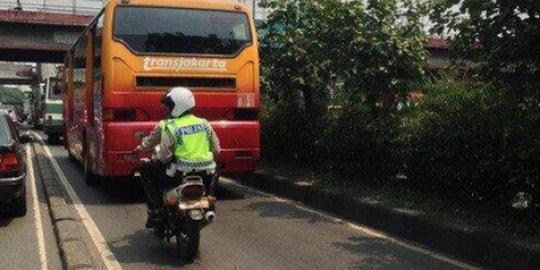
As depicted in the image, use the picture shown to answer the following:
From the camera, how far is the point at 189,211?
243 inches

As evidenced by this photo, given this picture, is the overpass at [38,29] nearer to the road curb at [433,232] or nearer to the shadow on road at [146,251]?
the road curb at [433,232]

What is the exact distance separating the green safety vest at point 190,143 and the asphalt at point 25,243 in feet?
5.19

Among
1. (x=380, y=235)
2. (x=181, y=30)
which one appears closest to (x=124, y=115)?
(x=181, y=30)

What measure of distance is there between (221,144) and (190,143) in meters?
3.76

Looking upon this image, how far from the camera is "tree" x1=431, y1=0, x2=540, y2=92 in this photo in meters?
6.23

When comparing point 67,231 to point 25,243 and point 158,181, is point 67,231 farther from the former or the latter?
point 158,181

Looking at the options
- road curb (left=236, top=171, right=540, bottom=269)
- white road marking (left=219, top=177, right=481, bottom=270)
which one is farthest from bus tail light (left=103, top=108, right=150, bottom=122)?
road curb (left=236, top=171, right=540, bottom=269)

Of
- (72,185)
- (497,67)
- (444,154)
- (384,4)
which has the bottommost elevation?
(72,185)

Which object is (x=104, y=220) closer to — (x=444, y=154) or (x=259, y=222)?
(x=259, y=222)

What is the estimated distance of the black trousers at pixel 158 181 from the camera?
6742 millimetres

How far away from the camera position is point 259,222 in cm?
859

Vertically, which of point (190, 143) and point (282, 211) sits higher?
point (190, 143)

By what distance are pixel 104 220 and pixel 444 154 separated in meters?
4.47

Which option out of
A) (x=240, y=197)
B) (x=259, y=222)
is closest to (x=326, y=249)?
(x=259, y=222)
